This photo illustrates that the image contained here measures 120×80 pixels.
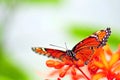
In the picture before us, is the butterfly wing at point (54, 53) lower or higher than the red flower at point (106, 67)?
higher

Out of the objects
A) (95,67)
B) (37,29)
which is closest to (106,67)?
(95,67)

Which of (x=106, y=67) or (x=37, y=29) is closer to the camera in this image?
(x=106, y=67)

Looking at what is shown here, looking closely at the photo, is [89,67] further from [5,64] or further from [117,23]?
[117,23]

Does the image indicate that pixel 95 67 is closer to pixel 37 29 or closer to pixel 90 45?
pixel 90 45

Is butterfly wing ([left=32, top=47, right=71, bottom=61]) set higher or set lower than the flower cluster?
higher

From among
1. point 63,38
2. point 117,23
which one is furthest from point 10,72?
point 117,23
